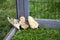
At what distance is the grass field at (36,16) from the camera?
7.32ft

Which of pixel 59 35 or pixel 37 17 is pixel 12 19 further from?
pixel 59 35

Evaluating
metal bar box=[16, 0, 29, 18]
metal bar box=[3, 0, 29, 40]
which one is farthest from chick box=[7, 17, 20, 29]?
metal bar box=[16, 0, 29, 18]

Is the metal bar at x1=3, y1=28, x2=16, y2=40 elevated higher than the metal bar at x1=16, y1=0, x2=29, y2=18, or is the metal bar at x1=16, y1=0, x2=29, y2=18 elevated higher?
the metal bar at x1=16, y1=0, x2=29, y2=18

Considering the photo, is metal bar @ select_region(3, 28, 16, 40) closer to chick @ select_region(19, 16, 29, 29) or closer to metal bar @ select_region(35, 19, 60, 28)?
chick @ select_region(19, 16, 29, 29)

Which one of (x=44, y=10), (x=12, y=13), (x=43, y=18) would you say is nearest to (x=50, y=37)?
(x=43, y=18)

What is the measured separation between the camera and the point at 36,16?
8.14ft

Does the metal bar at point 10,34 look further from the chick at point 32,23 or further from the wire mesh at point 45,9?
the wire mesh at point 45,9

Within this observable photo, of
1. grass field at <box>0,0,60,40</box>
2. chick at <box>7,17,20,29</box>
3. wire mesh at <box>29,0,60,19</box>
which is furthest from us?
wire mesh at <box>29,0,60,19</box>

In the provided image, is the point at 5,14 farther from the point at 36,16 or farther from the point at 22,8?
the point at 36,16

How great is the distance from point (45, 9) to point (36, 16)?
0.67ft

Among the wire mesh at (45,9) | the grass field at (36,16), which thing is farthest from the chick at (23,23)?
the wire mesh at (45,9)

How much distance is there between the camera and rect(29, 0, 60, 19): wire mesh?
2477 millimetres

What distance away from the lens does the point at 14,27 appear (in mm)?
2348

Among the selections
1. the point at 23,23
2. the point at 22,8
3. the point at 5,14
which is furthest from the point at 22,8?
the point at 5,14
